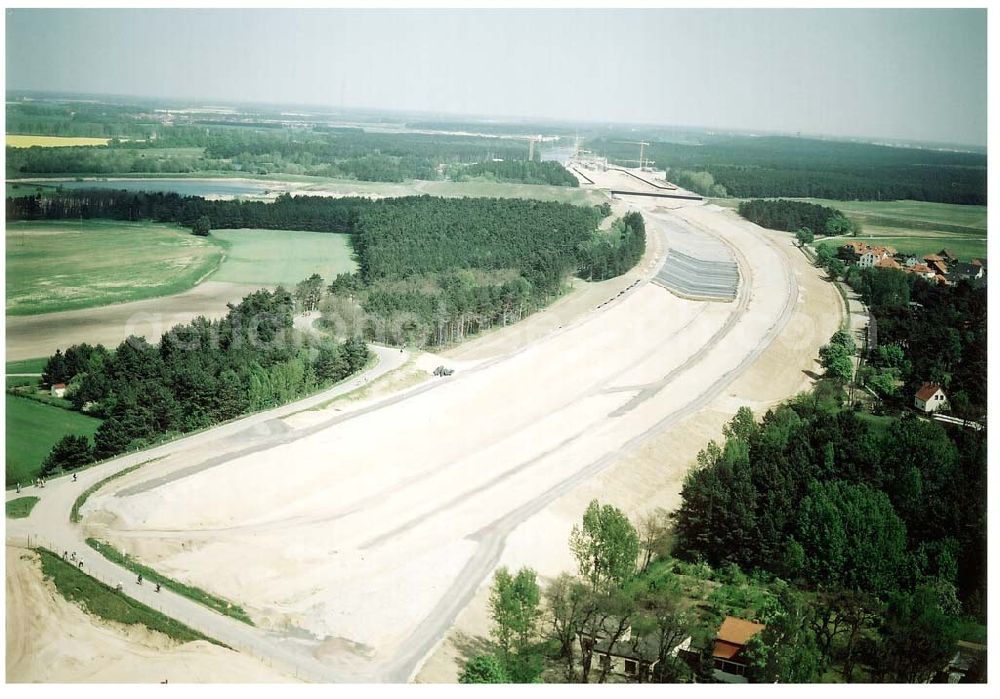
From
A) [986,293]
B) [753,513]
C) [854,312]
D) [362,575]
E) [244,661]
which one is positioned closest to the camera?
[244,661]

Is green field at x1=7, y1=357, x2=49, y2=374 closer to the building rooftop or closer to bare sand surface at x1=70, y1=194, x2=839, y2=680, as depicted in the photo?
A: bare sand surface at x1=70, y1=194, x2=839, y2=680

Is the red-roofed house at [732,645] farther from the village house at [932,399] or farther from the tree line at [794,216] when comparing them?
the tree line at [794,216]

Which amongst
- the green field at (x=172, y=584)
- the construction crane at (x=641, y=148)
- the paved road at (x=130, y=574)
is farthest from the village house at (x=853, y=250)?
the green field at (x=172, y=584)

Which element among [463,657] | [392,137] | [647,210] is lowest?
[463,657]

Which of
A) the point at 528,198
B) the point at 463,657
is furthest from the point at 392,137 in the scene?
the point at 463,657

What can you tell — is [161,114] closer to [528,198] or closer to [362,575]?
[528,198]

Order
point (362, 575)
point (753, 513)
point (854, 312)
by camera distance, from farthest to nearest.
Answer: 1. point (854, 312)
2. point (753, 513)
3. point (362, 575)

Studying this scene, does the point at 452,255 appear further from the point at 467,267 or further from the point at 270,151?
the point at 270,151

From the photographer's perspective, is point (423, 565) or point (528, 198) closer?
point (423, 565)
